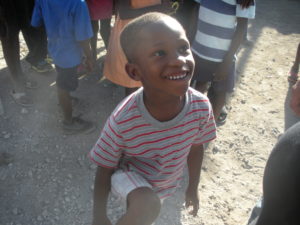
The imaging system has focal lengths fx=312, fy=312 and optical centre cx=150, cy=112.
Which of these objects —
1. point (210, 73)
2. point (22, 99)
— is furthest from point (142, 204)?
point (22, 99)

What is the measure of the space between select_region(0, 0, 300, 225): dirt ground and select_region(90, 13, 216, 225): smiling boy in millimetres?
824

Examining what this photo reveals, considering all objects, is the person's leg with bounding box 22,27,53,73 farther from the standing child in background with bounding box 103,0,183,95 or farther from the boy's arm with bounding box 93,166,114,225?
the boy's arm with bounding box 93,166,114,225

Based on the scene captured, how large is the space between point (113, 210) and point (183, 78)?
4.52 feet

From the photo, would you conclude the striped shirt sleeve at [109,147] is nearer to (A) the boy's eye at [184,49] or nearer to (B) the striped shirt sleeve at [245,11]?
(A) the boy's eye at [184,49]

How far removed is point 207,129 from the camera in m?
1.62

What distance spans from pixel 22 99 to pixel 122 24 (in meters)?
1.37

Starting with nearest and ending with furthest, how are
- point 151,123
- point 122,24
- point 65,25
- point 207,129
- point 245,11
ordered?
point 151,123, point 207,129, point 245,11, point 65,25, point 122,24

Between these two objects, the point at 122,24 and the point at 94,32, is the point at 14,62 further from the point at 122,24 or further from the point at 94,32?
the point at 122,24

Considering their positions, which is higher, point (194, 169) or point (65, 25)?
point (65, 25)

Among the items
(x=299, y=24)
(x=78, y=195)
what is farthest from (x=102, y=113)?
(x=299, y=24)

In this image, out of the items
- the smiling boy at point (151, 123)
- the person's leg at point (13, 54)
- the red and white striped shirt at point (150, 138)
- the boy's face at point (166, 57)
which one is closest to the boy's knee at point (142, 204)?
the smiling boy at point (151, 123)

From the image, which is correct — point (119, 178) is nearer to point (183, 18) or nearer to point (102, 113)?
point (102, 113)

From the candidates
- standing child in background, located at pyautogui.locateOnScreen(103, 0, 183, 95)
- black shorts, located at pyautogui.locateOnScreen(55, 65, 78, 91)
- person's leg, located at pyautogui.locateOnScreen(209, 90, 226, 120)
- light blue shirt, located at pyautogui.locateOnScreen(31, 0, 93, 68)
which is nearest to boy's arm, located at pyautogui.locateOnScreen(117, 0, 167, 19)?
standing child in background, located at pyautogui.locateOnScreen(103, 0, 183, 95)

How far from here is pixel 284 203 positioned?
965mm
